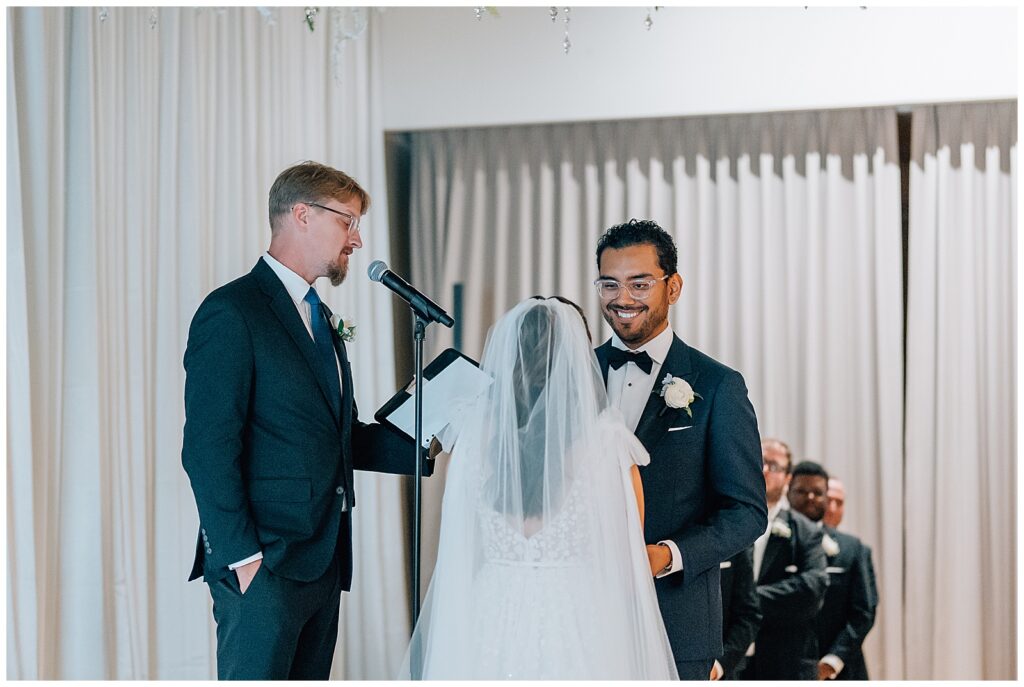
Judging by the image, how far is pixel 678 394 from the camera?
2613 mm

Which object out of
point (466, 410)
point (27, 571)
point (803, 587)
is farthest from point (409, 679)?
point (803, 587)

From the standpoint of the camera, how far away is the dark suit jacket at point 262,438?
8.35 feet

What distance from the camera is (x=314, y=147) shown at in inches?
186

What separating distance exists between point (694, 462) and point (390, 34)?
10.00ft

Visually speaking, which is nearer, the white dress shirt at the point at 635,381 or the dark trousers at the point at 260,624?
the dark trousers at the point at 260,624

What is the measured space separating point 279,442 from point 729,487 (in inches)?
43.5

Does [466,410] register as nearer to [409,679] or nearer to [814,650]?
[409,679]

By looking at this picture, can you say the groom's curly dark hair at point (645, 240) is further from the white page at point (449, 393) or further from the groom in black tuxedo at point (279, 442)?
the groom in black tuxedo at point (279, 442)

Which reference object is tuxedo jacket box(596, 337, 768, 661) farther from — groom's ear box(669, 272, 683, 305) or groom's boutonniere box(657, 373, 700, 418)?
groom's ear box(669, 272, 683, 305)

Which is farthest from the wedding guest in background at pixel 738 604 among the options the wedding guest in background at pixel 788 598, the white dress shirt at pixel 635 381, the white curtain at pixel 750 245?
the white dress shirt at pixel 635 381

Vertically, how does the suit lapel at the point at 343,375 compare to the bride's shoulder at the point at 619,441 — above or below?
above

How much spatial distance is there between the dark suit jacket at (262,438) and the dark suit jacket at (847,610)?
7.60 ft

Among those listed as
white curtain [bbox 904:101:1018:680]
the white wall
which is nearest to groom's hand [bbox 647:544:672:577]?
white curtain [bbox 904:101:1018:680]

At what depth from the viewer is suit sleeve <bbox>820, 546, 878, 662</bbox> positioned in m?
4.27
